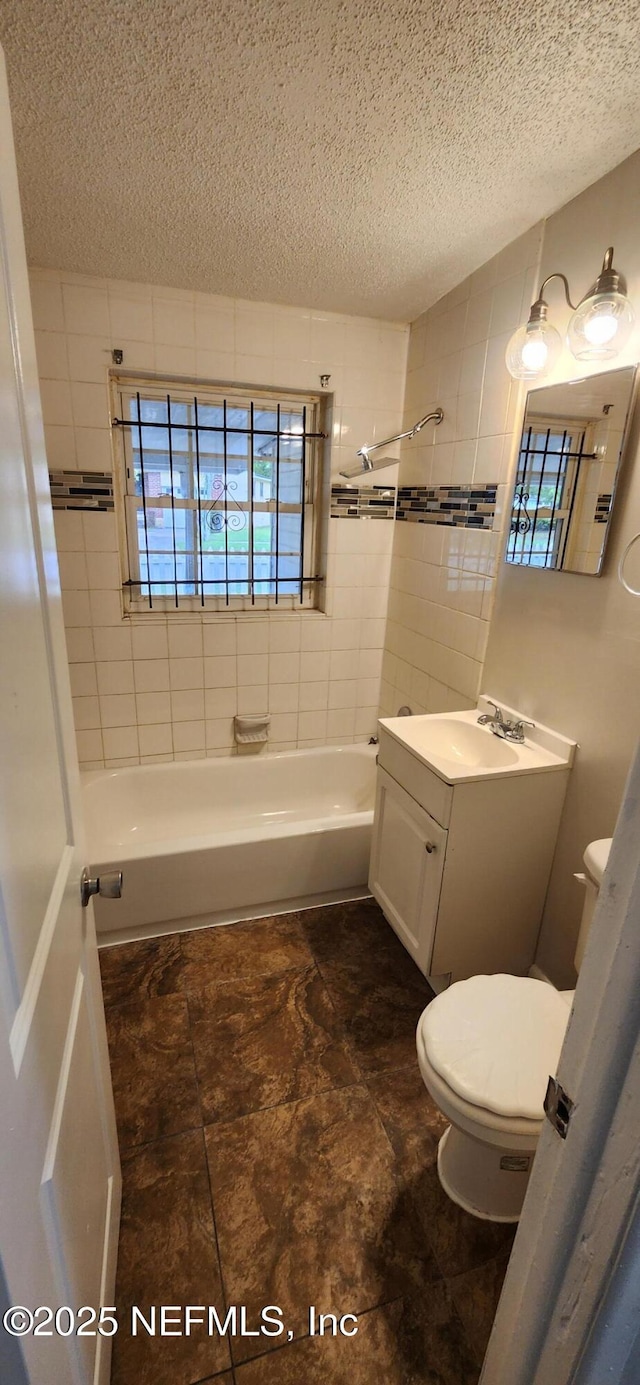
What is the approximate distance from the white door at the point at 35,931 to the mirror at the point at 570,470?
1.30 metres

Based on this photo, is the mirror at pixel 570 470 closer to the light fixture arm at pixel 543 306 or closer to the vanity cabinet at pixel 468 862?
the light fixture arm at pixel 543 306

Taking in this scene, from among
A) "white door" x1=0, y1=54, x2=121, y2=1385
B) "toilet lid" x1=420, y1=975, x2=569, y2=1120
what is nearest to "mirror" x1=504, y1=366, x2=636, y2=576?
"toilet lid" x1=420, y1=975, x2=569, y2=1120

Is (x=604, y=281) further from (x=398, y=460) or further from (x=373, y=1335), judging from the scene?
(x=373, y=1335)

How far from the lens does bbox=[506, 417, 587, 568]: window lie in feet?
5.13

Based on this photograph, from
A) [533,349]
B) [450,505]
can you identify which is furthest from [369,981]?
[533,349]

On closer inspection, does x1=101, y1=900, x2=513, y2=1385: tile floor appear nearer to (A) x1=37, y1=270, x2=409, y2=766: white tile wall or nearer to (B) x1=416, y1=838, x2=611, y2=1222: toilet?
(B) x1=416, y1=838, x2=611, y2=1222: toilet

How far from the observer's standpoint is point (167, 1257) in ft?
3.88

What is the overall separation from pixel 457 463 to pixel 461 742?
104 centimetres

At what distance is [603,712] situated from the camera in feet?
4.99

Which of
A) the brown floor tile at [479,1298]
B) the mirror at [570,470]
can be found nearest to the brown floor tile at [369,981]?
the brown floor tile at [479,1298]

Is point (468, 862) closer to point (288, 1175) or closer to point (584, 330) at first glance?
point (288, 1175)

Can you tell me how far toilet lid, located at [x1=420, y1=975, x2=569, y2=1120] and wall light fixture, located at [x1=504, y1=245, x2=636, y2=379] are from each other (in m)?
1.53

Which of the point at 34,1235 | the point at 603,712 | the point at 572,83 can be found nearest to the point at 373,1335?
the point at 34,1235

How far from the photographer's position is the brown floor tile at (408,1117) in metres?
1.39
